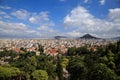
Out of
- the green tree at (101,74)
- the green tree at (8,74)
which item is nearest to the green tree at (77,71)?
the green tree at (101,74)

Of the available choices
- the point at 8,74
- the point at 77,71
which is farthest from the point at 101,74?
the point at 8,74

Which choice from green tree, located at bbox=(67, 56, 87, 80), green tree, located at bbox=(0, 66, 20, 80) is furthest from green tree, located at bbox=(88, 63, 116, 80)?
green tree, located at bbox=(0, 66, 20, 80)

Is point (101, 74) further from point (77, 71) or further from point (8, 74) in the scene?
point (8, 74)

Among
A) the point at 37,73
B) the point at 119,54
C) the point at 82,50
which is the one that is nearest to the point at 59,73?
the point at 37,73

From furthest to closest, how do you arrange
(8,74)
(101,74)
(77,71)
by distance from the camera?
(77,71)
(8,74)
(101,74)

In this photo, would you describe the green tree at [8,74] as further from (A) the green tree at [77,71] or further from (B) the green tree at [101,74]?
(B) the green tree at [101,74]

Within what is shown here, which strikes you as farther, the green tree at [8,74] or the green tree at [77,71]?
the green tree at [77,71]

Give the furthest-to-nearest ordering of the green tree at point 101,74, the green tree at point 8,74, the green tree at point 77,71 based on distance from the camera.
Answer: the green tree at point 77,71 → the green tree at point 8,74 → the green tree at point 101,74

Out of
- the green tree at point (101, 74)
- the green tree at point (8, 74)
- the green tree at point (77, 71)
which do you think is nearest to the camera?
the green tree at point (101, 74)

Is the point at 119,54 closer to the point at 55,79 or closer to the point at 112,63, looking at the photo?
the point at 112,63

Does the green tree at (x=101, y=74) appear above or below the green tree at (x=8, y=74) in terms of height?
above

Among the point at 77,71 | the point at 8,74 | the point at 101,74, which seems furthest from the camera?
the point at 77,71
